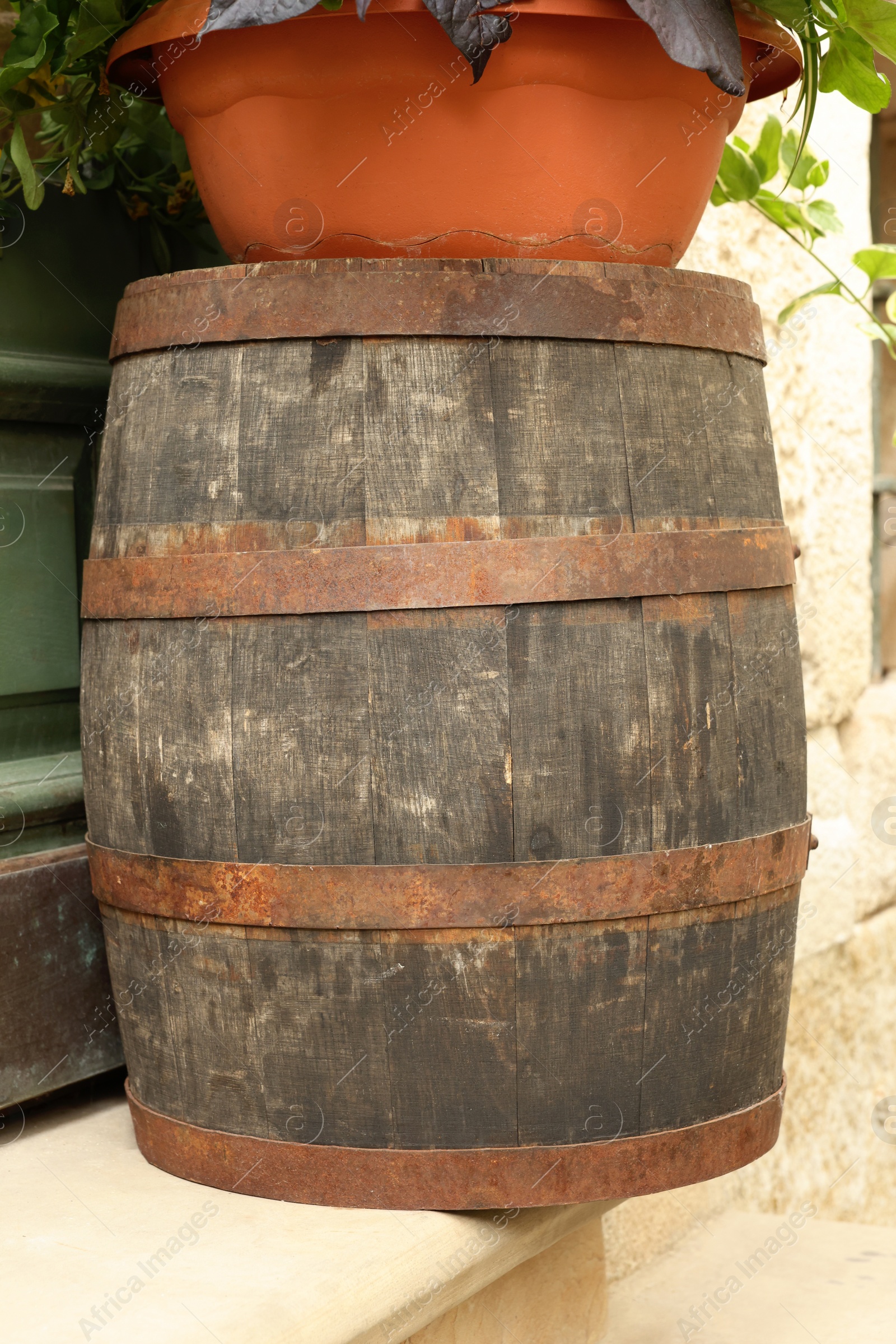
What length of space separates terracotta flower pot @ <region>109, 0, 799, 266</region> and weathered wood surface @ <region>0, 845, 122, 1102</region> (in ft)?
2.50

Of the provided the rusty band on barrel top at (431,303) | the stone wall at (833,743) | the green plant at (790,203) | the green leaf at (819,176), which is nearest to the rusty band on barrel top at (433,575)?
the rusty band on barrel top at (431,303)

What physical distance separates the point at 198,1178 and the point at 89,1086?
1.22ft

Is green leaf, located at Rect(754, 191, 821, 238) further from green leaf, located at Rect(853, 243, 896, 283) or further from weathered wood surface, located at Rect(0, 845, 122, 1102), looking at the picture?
weathered wood surface, located at Rect(0, 845, 122, 1102)

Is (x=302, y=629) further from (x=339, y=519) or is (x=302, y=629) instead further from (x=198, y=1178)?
(x=198, y=1178)

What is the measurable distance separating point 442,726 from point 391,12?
25.5 inches

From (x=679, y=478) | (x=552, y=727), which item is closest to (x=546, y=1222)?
(x=552, y=727)

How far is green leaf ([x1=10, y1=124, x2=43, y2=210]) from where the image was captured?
4.45ft

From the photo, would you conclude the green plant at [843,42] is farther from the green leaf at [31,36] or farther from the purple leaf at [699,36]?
the green leaf at [31,36]

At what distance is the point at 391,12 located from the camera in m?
1.19

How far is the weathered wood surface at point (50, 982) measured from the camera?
1503 millimetres

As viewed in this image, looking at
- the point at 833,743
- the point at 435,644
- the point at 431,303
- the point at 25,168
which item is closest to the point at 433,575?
the point at 435,644

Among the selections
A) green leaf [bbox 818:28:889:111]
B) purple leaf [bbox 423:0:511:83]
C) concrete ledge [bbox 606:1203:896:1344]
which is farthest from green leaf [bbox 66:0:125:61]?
concrete ledge [bbox 606:1203:896:1344]

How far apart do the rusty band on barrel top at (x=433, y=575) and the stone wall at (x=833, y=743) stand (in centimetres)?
107

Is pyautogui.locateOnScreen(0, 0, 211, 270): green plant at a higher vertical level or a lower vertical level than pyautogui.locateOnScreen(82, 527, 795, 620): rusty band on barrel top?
higher
